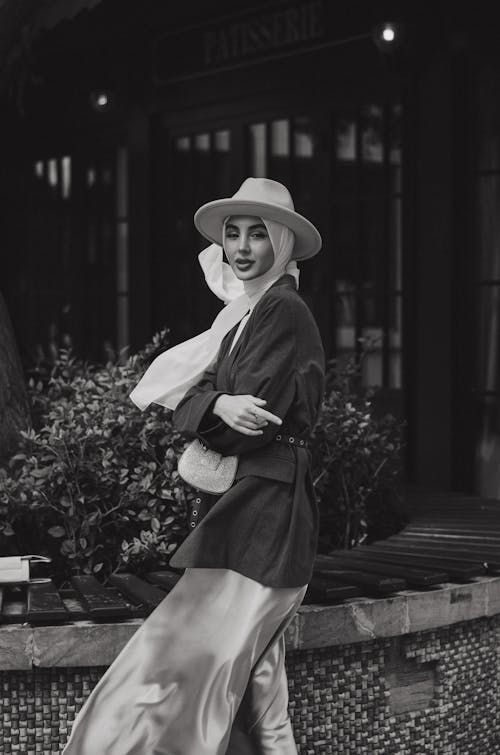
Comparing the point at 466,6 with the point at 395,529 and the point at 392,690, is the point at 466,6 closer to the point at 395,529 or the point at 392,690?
the point at 395,529

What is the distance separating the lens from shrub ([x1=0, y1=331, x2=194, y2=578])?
4.57 metres

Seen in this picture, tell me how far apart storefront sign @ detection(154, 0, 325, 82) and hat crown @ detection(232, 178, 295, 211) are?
4812mm

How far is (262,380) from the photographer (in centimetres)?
309

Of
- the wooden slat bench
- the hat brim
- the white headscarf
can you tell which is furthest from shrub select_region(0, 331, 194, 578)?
the hat brim

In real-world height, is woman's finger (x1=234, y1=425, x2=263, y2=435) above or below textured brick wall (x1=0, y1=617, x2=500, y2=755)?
above

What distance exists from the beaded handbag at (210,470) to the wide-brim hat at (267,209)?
629 millimetres

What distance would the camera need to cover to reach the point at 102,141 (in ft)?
31.6

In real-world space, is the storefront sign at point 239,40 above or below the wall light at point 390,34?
above

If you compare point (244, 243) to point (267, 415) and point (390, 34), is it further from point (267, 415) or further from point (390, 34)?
point (390, 34)

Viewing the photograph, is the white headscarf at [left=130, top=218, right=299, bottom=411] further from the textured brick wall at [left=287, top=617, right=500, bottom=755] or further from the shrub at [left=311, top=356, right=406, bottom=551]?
the shrub at [left=311, top=356, right=406, bottom=551]

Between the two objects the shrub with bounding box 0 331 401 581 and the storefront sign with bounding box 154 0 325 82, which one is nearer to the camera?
the shrub with bounding box 0 331 401 581

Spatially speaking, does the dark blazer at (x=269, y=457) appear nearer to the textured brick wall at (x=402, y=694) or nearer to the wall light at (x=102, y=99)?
the textured brick wall at (x=402, y=694)

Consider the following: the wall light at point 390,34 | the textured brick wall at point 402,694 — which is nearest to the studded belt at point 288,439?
the textured brick wall at point 402,694

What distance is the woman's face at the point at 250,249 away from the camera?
3295 millimetres
